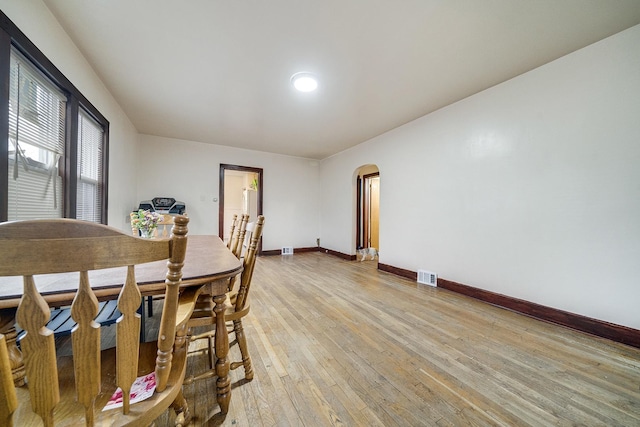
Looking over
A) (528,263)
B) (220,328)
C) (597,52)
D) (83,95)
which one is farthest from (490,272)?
(83,95)

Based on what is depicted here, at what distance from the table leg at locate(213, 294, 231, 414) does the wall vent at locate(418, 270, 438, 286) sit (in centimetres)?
288

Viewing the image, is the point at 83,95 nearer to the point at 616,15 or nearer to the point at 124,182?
the point at 124,182

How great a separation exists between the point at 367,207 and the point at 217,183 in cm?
337

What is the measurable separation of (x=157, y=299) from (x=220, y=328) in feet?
7.41

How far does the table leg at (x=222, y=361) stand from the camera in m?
1.14

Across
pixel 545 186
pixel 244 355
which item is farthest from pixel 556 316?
pixel 244 355

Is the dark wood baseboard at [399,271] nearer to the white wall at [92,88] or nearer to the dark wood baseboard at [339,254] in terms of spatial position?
the dark wood baseboard at [339,254]

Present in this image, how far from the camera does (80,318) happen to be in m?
0.52

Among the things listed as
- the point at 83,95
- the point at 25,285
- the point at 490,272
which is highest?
the point at 83,95

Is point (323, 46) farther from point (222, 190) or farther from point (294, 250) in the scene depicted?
point (294, 250)

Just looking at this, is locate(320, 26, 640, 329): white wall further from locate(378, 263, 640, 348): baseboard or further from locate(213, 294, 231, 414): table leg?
locate(213, 294, 231, 414): table leg

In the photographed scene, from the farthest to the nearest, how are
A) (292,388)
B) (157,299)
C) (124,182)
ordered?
1. (124,182)
2. (157,299)
3. (292,388)

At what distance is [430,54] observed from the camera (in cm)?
202

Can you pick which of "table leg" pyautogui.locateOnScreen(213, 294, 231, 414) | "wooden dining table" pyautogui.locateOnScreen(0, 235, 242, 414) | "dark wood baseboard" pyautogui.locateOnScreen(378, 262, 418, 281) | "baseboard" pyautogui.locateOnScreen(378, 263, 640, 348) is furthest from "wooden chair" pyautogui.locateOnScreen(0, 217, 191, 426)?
"dark wood baseboard" pyautogui.locateOnScreen(378, 262, 418, 281)
